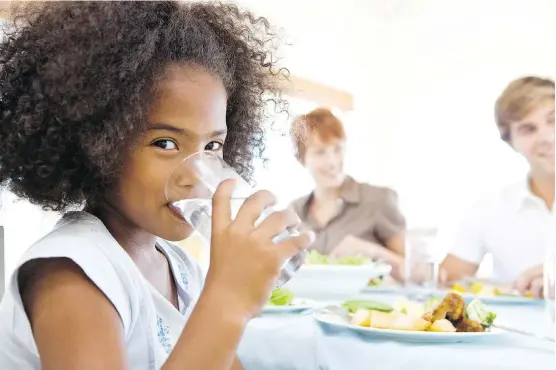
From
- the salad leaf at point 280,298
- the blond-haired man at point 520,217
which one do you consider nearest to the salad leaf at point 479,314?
the salad leaf at point 280,298

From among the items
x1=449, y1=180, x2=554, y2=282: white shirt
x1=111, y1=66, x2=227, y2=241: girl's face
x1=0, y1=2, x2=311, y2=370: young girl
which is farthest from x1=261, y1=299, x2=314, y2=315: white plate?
x1=449, y1=180, x2=554, y2=282: white shirt

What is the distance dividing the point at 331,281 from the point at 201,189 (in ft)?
1.16

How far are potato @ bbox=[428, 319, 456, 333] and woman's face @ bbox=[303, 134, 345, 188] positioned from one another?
121 cm

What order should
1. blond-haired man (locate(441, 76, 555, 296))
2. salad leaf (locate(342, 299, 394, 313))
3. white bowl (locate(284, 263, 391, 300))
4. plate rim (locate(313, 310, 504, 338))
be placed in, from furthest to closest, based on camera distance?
blond-haired man (locate(441, 76, 555, 296)) → white bowl (locate(284, 263, 391, 300)) → salad leaf (locate(342, 299, 394, 313)) → plate rim (locate(313, 310, 504, 338))

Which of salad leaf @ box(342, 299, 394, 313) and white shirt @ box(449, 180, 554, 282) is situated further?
white shirt @ box(449, 180, 554, 282)

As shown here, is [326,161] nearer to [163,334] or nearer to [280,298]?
[280,298]

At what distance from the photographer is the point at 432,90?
186cm

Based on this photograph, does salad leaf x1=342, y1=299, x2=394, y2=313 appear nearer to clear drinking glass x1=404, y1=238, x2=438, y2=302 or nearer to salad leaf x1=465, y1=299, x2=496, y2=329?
salad leaf x1=465, y1=299, x2=496, y2=329

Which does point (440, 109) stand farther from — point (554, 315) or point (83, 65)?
point (83, 65)

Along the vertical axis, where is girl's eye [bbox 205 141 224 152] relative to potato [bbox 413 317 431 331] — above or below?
above

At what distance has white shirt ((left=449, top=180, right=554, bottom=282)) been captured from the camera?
4.87ft

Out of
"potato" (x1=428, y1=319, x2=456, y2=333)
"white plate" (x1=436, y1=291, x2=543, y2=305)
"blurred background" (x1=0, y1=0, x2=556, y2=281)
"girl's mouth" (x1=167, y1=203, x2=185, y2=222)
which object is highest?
"blurred background" (x1=0, y1=0, x2=556, y2=281)

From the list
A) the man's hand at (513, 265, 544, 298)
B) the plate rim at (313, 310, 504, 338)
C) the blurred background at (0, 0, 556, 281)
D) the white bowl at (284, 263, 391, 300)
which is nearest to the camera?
the plate rim at (313, 310, 504, 338)

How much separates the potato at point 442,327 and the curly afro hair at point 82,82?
26 centimetres
